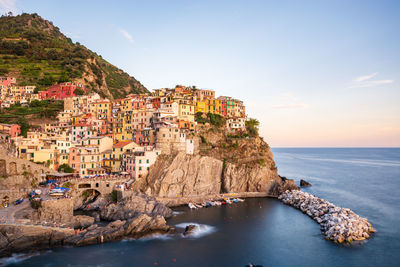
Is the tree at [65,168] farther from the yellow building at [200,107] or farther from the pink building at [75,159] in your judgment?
the yellow building at [200,107]

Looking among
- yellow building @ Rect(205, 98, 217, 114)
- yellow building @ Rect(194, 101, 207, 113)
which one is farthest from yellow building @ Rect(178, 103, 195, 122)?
yellow building @ Rect(205, 98, 217, 114)

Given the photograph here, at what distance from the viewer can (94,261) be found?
2927 centimetres

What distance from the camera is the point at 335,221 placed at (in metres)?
39.1

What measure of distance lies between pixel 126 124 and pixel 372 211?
52.0m

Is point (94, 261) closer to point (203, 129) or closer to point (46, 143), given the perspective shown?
point (46, 143)

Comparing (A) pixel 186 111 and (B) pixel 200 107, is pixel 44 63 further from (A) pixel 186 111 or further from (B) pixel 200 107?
(B) pixel 200 107

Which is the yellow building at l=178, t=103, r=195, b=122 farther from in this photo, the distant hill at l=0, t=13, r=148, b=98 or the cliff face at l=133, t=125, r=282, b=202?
the distant hill at l=0, t=13, r=148, b=98

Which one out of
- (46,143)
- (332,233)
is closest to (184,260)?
(332,233)

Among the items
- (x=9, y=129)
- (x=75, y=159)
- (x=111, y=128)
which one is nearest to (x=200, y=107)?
(x=111, y=128)

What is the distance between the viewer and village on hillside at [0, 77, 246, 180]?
5206 centimetres

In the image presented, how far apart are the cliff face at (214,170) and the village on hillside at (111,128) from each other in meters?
2.81

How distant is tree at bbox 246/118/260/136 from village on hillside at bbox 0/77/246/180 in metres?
1.53

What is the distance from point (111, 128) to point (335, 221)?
4830 cm

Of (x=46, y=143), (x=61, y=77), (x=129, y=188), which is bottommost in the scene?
(x=129, y=188)
